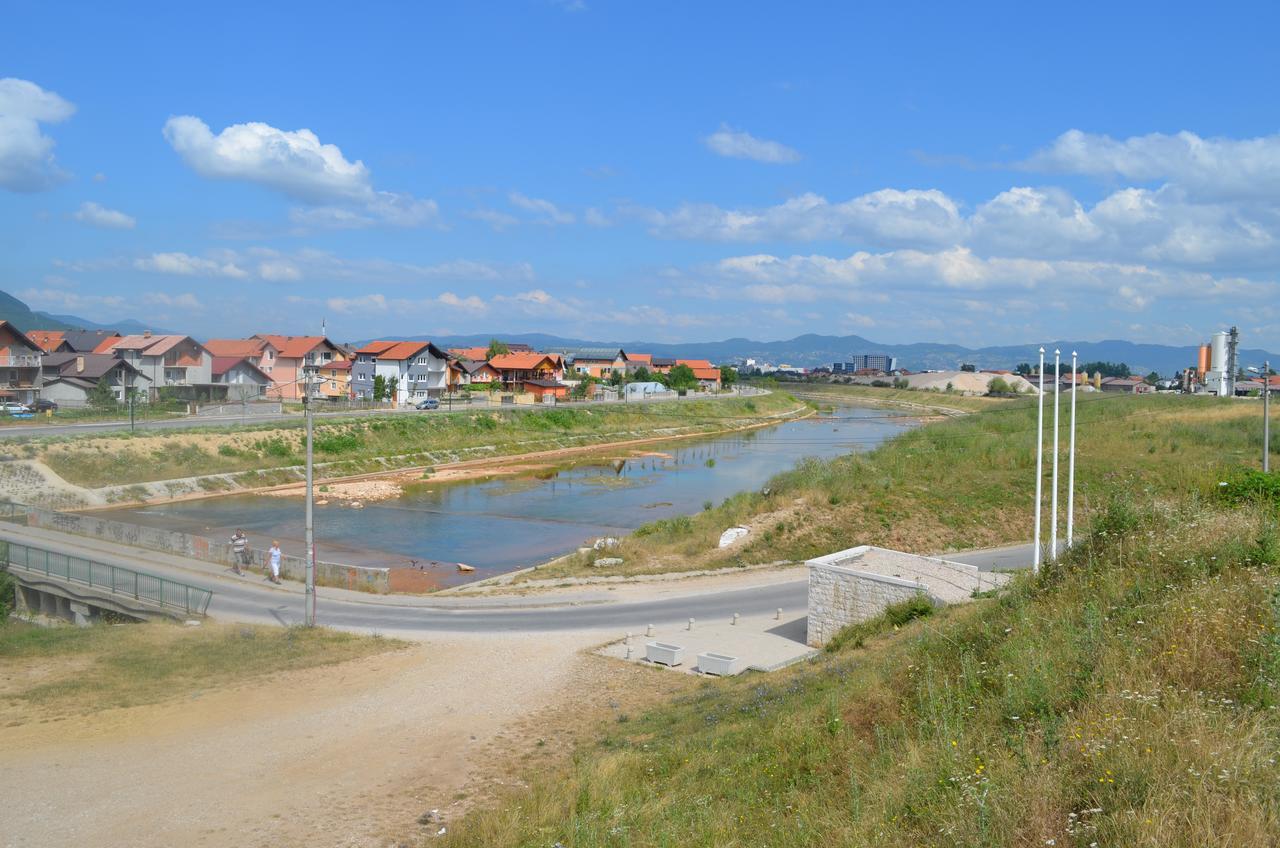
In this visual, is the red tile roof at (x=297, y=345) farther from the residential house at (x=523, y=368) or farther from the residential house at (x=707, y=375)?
the residential house at (x=707, y=375)

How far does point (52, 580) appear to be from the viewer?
987 inches

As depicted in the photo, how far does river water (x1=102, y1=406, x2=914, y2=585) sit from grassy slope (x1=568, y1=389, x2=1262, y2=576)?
23.3 feet

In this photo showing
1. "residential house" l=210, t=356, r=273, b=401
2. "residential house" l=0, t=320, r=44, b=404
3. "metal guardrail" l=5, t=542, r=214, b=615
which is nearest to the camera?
"metal guardrail" l=5, t=542, r=214, b=615

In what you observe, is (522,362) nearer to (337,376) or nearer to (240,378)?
(337,376)

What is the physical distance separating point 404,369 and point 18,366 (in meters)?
33.1

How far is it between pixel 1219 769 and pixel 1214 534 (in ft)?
17.6

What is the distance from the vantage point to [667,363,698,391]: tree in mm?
133375

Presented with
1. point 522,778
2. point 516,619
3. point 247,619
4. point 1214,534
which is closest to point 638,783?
point 522,778

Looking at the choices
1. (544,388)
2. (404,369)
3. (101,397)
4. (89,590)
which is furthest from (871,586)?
(544,388)

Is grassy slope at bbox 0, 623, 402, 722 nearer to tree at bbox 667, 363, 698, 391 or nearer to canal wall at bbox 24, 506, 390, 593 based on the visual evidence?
canal wall at bbox 24, 506, 390, 593

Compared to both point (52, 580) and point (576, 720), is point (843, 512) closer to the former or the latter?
point (576, 720)

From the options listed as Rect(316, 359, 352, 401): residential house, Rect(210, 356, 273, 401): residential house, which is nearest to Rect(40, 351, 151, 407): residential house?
Rect(210, 356, 273, 401): residential house

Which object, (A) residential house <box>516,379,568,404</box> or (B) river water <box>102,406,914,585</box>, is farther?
(A) residential house <box>516,379,568,404</box>

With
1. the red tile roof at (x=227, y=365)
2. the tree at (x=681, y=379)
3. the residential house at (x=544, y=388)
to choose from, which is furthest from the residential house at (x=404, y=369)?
the tree at (x=681, y=379)
